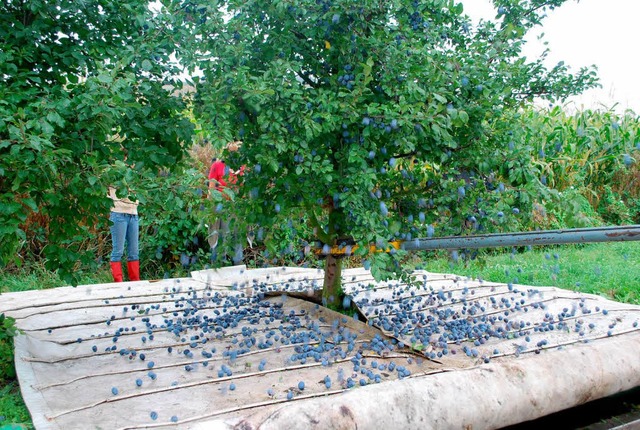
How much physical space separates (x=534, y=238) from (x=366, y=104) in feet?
3.42

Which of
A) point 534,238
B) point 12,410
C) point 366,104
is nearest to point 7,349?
point 12,410

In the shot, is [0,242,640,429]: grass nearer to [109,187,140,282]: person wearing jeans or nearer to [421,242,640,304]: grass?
[421,242,640,304]: grass

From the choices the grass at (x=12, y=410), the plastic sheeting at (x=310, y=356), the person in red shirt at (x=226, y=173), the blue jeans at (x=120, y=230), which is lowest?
the grass at (x=12, y=410)

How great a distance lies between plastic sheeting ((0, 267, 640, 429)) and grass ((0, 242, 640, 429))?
1.58ft

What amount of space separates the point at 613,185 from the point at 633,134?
102cm

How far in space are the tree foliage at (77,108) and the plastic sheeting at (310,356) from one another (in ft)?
2.05

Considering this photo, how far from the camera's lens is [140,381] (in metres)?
2.41

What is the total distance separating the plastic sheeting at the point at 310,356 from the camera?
212 cm

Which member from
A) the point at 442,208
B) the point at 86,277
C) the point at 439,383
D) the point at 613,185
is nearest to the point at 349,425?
the point at 439,383

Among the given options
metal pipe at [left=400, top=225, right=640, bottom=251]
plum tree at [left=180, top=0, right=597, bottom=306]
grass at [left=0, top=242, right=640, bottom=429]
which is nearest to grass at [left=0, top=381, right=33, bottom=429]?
plum tree at [left=180, top=0, right=597, bottom=306]

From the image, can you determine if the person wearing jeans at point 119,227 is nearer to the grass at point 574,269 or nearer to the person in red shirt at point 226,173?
the person in red shirt at point 226,173

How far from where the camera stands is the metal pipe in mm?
2469

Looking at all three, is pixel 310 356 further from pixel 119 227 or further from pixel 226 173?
pixel 119 227

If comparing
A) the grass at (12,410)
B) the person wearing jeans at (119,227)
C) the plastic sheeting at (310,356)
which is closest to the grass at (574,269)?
the plastic sheeting at (310,356)
